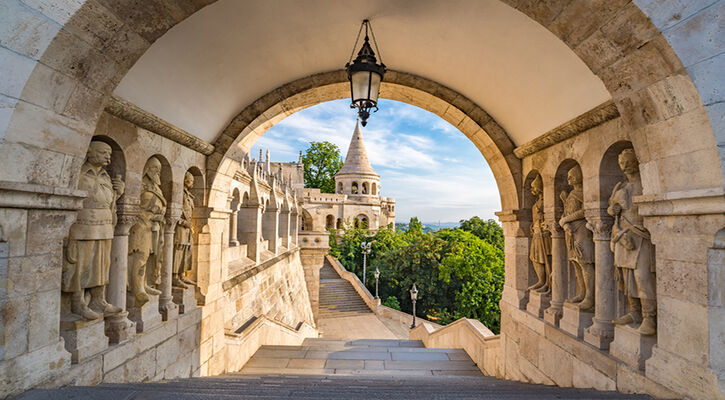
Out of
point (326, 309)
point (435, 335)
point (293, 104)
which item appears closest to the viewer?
point (293, 104)

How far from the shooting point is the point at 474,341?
6.02 m

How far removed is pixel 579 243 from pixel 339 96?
3660 millimetres

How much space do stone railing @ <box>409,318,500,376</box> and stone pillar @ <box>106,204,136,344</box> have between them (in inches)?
181

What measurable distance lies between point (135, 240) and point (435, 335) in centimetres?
638

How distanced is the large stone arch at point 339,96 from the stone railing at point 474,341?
2.12 m

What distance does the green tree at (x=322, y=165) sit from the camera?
38312 millimetres

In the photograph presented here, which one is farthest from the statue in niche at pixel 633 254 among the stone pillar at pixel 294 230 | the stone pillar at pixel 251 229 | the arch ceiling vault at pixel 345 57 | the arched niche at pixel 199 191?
the stone pillar at pixel 294 230

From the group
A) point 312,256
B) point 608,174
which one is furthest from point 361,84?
point 312,256

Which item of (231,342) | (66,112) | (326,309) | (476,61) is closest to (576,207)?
(476,61)

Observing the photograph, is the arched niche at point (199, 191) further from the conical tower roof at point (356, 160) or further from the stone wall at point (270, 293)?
the conical tower roof at point (356, 160)

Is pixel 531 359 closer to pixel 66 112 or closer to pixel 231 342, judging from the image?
pixel 231 342

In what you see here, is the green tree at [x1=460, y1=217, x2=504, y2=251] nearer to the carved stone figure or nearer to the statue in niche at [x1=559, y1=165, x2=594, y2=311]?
the statue in niche at [x1=559, y1=165, x2=594, y2=311]

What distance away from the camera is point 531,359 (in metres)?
4.38

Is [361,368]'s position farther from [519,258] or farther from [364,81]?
[364,81]
